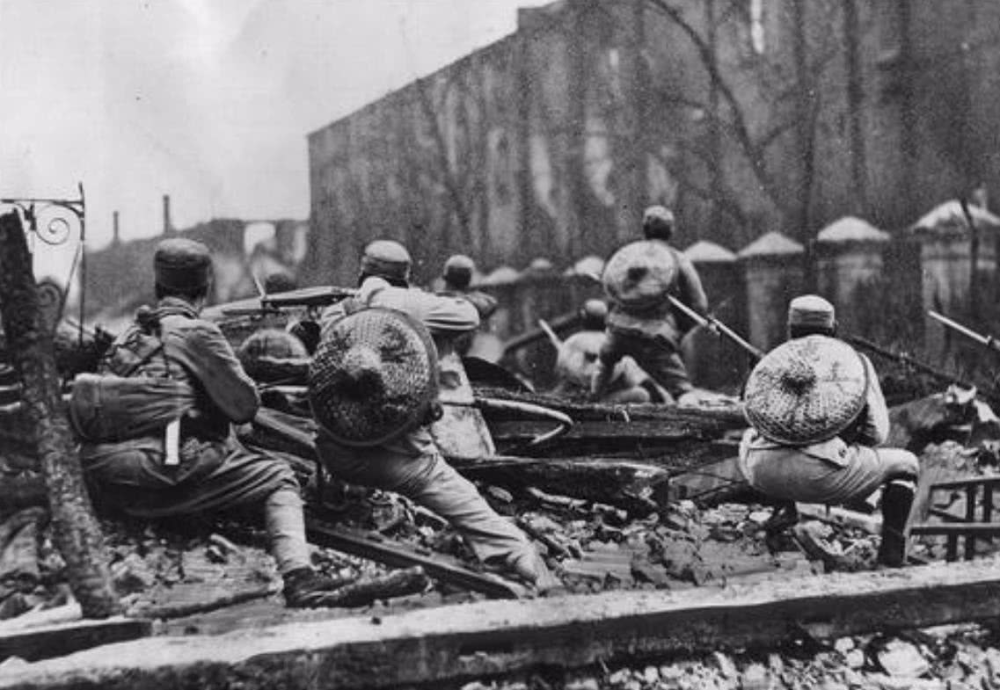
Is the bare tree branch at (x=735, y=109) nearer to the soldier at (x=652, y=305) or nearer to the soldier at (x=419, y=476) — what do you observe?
the soldier at (x=652, y=305)

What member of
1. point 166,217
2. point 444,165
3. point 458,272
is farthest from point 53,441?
point 444,165

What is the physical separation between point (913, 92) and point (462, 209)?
6.71 metres

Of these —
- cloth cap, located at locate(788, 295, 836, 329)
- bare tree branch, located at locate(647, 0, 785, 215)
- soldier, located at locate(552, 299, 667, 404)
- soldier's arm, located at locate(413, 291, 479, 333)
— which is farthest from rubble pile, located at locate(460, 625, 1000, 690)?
bare tree branch, located at locate(647, 0, 785, 215)

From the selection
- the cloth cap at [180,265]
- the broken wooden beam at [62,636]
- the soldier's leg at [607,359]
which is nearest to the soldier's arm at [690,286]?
the soldier's leg at [607,359]

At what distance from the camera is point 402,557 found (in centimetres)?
579

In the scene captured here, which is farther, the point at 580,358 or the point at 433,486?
the point at 580,358

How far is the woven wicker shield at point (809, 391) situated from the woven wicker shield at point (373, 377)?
6.18ft

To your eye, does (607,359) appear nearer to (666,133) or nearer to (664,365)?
(664,365)

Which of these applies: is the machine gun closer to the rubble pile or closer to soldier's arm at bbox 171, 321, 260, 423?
soldier's arm at bbox 171, 321, 260, 423

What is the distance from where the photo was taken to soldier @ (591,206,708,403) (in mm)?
11055

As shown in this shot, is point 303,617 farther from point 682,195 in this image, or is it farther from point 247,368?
point 682,195

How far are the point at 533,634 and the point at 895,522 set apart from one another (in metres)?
2.67

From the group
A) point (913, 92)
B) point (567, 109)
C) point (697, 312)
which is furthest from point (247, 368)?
point (567, 109)

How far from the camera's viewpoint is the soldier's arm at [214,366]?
5.66m
